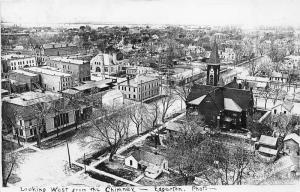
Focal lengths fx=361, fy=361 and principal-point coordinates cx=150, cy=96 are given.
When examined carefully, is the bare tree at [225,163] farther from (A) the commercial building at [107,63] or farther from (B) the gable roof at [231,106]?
(A) the commercial building at [107,63]

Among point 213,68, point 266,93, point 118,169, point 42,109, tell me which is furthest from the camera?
point 266,93

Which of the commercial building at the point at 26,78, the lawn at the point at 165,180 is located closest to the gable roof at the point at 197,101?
the lawn at the point at 165,180

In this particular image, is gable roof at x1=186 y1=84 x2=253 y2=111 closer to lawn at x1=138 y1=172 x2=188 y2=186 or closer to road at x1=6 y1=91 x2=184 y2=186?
lawn at x1=138 y1=172 x2=188 y2=186

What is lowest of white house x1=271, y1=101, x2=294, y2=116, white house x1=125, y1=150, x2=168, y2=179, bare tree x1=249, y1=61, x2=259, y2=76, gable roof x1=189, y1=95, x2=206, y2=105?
white house x1=125, y1=150, x2=168, y2=179

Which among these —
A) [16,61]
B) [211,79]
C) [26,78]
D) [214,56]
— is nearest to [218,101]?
[211,79]

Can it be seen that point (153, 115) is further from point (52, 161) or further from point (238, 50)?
point (52, 161)

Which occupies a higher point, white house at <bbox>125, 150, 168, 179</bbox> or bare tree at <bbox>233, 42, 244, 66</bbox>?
bare tree at <bbox>233, 42, 244, 66</bbox>

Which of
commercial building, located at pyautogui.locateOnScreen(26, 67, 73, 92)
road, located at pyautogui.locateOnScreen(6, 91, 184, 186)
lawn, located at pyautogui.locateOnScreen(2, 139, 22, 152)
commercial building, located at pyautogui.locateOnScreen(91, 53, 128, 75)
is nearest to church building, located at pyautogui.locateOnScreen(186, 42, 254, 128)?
road, located at pyautogui.locateOnScreen(6, 91, 184, 186)
